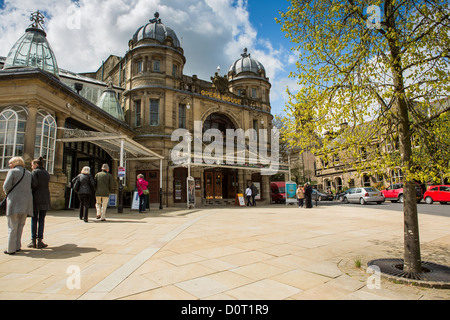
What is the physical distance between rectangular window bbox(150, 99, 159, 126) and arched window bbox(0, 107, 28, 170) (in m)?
10.4

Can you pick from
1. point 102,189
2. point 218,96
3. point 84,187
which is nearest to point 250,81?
point 218,96

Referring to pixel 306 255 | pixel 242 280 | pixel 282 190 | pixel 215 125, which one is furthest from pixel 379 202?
pixel 242 280

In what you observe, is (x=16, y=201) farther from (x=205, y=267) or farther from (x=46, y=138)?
(x=46, y=138)

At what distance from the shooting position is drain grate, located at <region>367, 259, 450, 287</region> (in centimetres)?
356

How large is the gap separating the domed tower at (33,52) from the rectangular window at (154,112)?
7.47 m

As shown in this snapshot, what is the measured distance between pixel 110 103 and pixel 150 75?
3.86 m

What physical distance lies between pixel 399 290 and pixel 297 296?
136 cm

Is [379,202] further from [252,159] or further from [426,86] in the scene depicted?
[426,86]

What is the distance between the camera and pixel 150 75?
71.8 feet

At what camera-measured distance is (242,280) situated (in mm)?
3371

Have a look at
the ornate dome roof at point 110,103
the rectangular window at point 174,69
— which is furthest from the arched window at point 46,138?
the rectangular window at point 174,69

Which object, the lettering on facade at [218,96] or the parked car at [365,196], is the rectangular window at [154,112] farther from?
the parked car at [365,196]

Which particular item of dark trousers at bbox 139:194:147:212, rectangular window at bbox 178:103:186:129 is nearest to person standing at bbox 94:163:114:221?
dark trousers at bbox 139:194:147:212

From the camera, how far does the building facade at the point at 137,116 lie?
39.2 ft
